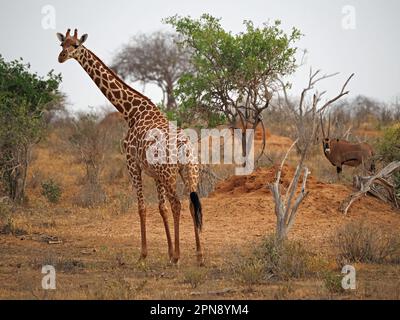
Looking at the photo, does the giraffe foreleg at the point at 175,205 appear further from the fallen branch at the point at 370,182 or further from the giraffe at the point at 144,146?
the fallen branch at the point at 370,182

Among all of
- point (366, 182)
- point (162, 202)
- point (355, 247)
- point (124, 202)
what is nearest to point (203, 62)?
point (124, 202)

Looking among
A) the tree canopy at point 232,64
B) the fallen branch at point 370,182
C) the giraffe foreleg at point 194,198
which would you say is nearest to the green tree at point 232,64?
the tree canopy at point 232,64

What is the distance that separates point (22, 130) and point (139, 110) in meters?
5.03

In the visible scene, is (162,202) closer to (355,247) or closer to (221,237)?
(221,237)

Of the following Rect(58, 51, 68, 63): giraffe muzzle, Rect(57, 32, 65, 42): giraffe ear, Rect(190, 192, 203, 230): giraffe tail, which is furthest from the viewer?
Rect(57, 32, 65, 42): giraffe ear

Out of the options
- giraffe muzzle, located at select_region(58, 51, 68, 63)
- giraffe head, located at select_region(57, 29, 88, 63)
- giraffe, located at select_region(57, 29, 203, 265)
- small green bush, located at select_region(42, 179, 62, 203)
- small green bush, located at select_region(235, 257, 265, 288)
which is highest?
giraffe head, located at select_region(57, 29, 88, 63)

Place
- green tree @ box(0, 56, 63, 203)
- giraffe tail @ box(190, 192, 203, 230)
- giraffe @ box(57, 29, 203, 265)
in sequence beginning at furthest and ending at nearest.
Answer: green tree @ box(0, 56, 63, 203), giraffe @ box(57, 29, 203, 265), giraffe tail @ box(190, 192, 203, 230)

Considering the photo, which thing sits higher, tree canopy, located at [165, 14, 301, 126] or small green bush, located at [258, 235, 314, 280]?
tree canopy, located at [165, 14, 301, 126]

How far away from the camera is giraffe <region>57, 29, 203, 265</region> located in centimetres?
789

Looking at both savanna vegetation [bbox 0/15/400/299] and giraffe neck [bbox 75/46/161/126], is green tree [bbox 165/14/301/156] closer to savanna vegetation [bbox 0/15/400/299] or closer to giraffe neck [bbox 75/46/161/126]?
savanna vegetation [bbox 0/15/400/299]

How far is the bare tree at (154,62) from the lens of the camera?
101 ft

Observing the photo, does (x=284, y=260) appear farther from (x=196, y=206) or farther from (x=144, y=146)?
(x=144, y=146)

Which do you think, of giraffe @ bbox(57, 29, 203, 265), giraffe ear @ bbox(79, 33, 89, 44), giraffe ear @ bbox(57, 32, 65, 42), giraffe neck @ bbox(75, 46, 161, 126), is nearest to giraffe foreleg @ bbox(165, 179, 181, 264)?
giraffe @ bbox(57, 29, 203, 265)

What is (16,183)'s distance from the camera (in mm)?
13359
